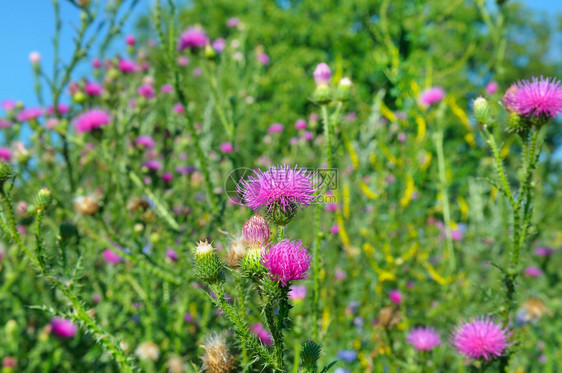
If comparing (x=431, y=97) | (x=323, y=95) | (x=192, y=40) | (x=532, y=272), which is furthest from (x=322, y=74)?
(x=532, y=272)

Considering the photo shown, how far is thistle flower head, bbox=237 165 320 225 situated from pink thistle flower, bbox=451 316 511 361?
84 cm

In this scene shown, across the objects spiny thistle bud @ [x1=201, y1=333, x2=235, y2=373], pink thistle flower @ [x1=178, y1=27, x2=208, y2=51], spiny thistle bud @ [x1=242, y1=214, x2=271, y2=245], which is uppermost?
pink thistle flower @ [x1=178, y1=27, x2=208, y2=51]

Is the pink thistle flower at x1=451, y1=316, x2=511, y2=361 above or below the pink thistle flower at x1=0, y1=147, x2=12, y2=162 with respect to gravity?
below

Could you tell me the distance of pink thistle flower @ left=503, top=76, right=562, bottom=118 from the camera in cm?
147

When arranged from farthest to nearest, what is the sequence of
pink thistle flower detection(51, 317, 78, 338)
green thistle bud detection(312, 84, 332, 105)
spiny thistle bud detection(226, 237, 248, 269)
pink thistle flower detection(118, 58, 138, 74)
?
pink thistle flower detection(118, 58, 138, 74)
pink thistle flower detection(51, 317, 78, 338)
green thistle bud detection(312, 84, 332, 105)
spiny thistle bud detection(226, 237, 248, 269)

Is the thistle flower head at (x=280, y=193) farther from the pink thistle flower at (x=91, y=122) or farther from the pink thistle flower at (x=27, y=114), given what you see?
the pink thistle flower at (x=27, y=114)

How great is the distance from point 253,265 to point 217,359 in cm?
46

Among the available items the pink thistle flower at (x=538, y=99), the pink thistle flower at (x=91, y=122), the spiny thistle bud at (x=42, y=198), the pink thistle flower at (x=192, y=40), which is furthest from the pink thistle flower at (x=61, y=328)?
the pink thistle flower at (x=538, y=99)

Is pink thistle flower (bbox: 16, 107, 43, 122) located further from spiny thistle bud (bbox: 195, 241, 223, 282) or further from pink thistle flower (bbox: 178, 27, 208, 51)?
spiny thistle bud (bbox: 195, 241, 223, 282)

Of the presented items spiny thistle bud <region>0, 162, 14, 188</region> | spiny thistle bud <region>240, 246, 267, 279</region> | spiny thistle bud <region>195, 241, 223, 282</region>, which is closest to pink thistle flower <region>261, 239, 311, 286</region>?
spiny thistle bud <region>240, 246, 267, 279</region>

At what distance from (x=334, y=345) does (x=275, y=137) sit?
2.26 meters

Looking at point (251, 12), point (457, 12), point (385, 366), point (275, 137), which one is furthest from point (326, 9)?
point (385, 366)

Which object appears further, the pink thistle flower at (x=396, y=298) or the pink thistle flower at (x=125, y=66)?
the pink thistle flower at (x=125, y=66)

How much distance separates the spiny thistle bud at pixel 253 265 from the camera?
99 centimetres
